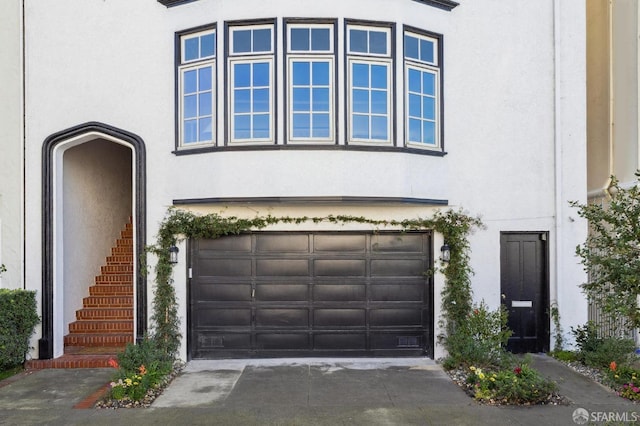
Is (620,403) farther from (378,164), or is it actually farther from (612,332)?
(378,164)

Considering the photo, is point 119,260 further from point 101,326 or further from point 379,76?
point 379,76

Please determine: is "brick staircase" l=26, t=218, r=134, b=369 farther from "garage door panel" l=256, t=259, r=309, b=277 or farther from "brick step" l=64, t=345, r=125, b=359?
"garage door panel" l=256, t=259, r=309, b=277

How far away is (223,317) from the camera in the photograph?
29.6ft

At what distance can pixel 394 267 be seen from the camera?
9078 mm

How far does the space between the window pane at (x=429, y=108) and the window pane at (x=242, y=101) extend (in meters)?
2.98

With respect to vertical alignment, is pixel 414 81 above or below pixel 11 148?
above

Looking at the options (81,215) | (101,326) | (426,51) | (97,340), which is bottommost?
(97,340)

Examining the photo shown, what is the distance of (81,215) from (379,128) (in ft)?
20.4

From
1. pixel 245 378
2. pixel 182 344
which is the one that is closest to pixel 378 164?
pixel 245 378

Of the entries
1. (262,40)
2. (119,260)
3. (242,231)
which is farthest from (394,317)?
(119,260)

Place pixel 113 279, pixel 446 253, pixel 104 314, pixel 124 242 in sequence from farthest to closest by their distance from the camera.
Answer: pixel 124 242 < pixel 113 279 < pixel 104 314 < pixel 446 253

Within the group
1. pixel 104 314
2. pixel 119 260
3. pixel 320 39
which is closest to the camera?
pixel 320 39

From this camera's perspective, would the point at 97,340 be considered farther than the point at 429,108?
Yes

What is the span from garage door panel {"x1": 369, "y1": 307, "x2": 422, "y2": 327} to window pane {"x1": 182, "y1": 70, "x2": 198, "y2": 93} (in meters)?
4.92
